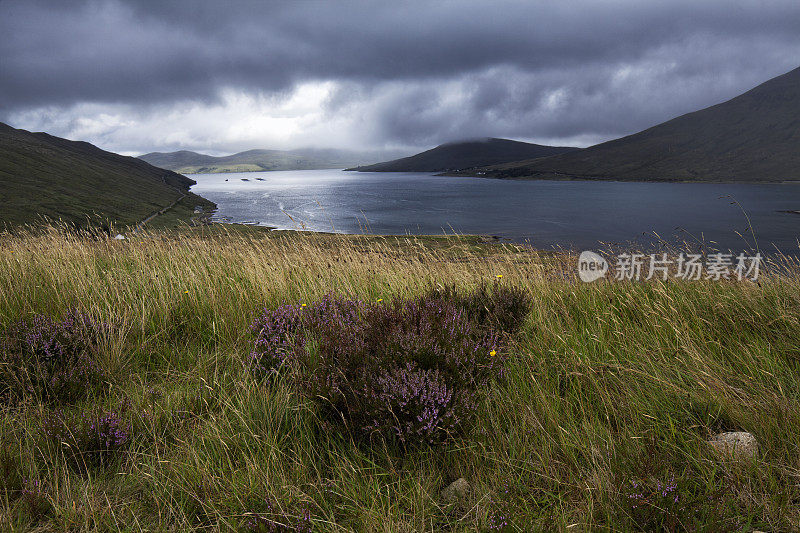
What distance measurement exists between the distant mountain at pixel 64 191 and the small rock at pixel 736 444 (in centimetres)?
5631

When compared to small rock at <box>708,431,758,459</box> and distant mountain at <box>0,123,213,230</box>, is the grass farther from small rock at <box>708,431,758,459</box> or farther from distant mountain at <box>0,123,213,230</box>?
distant mountain at <box>0,123,213,230</box>

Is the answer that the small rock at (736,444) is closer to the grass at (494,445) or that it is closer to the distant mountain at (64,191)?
the grass at (494,445)

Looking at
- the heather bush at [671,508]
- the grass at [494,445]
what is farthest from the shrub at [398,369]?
the heather bush at [671,508]

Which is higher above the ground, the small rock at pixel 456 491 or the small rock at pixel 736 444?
the small rock at pixel 736 444

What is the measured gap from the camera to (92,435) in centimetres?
270

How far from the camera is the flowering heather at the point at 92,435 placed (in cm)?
266

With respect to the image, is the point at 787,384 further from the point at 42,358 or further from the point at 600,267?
the point at 42,358

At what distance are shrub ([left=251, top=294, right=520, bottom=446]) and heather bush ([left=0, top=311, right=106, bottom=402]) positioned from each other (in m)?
1.40

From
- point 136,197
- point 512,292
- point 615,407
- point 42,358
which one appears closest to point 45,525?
point 42,358

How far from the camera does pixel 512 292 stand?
4.57 m

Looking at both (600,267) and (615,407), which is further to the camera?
(600,267)

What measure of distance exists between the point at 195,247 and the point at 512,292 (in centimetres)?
643

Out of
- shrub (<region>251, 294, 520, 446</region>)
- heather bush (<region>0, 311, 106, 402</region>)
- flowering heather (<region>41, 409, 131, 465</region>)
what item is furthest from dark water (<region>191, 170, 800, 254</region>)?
flowering heather (<region>41, 409, 131, 465</region>)

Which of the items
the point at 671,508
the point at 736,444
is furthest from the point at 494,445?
the point at 736,444
